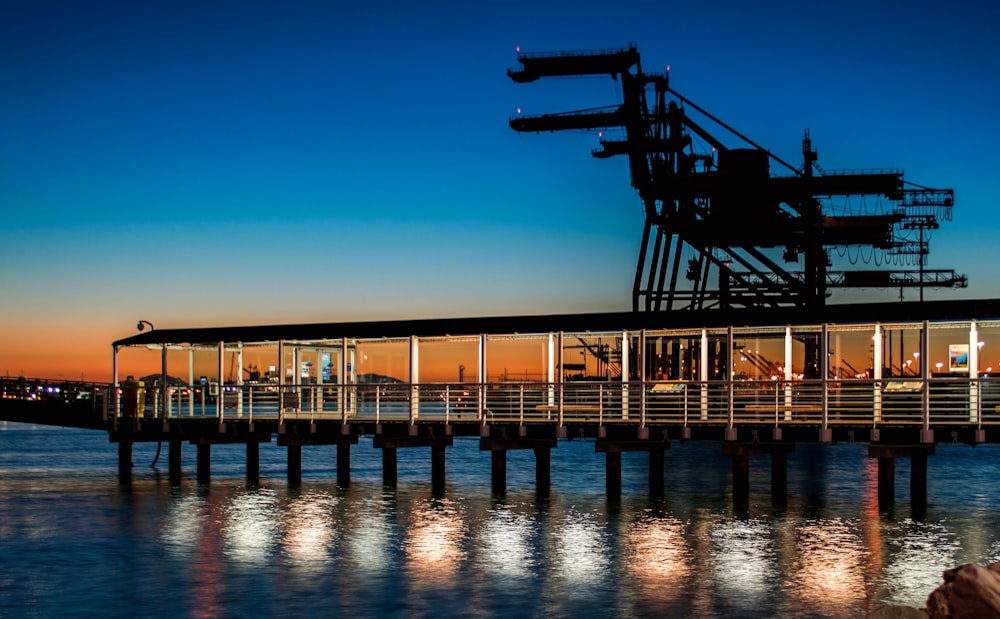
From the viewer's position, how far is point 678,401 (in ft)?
109

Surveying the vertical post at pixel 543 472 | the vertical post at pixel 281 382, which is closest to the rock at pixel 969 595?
the vertical post at pixel 543 472

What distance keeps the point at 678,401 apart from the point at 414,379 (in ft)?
27.0

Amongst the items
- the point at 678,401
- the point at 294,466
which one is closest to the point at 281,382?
the point at 294,466

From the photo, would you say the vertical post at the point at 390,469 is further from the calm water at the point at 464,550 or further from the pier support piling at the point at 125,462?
the pier support piling at the point at 125,462

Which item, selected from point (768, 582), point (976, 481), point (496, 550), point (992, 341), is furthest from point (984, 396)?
point (976, 481)

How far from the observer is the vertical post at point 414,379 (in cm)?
3650

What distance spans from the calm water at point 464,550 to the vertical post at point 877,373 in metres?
2.89

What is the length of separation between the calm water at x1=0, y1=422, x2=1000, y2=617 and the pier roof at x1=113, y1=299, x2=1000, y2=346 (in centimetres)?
506

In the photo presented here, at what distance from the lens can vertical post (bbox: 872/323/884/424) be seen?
30.3m

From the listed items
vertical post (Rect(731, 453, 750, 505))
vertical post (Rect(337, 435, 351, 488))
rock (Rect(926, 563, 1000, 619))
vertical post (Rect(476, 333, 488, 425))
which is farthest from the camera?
vertical post (Rect(337, 435, 351, 488))

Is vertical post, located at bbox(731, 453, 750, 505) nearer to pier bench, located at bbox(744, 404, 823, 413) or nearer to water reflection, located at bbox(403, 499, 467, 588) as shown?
pier bench, located at bbox(744, 404, 823, 413)

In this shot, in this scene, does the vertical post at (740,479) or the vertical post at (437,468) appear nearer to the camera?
the vertical post at (740,479)

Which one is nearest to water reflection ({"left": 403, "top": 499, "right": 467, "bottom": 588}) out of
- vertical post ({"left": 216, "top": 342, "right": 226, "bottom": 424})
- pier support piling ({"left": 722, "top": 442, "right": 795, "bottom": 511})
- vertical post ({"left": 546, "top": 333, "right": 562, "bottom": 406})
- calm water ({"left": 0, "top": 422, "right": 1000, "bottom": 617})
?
calm water ({"left": 0, "top": 422, "right": 1000, "bottom": 617})

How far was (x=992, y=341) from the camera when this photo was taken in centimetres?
3027
